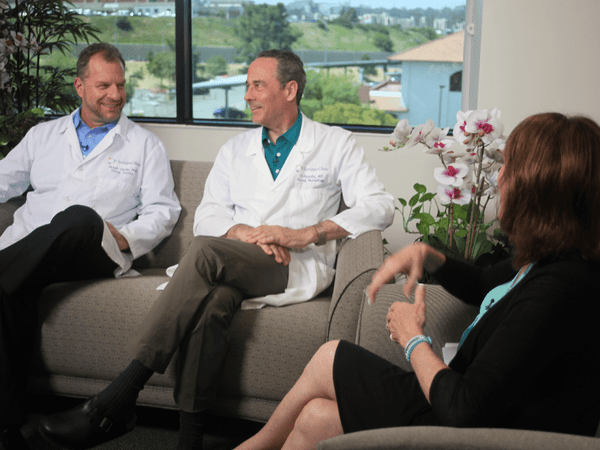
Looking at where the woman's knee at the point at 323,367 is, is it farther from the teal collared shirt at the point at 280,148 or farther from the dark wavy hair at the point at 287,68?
the dark wavy hair at the point at 287,68

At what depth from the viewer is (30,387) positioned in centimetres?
191

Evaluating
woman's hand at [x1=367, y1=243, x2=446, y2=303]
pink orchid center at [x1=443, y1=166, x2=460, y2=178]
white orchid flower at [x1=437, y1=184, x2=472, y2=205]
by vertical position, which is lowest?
woman's hand at [x1=367, y1=243, x2=446, y2=303]

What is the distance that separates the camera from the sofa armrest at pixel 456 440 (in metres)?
0.77

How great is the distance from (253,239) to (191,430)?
0.66 meters

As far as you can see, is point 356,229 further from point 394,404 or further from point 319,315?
point 394,404

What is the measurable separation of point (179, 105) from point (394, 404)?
2.56 m

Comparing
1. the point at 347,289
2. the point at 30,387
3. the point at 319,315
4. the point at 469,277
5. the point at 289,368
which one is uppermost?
the point at 469,277

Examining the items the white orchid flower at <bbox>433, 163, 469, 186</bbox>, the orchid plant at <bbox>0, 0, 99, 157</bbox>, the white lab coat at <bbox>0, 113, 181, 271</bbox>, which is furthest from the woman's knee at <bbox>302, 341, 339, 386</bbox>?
the orchid plant at <bbox>0, 0, 99, 157</bbox>

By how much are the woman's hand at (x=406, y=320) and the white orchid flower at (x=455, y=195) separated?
965 millimetres

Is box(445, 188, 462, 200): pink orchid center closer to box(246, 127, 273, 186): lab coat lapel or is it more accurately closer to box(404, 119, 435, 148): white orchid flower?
box(404, 119, 435, 148): white orchid flower

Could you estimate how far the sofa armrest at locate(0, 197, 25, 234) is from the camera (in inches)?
91.1

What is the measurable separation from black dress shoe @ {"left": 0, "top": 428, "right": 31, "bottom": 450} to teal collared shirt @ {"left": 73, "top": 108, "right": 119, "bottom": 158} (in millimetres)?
1179

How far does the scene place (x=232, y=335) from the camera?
1.77 metres

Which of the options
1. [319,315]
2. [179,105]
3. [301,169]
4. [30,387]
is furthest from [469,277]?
[179,105]
